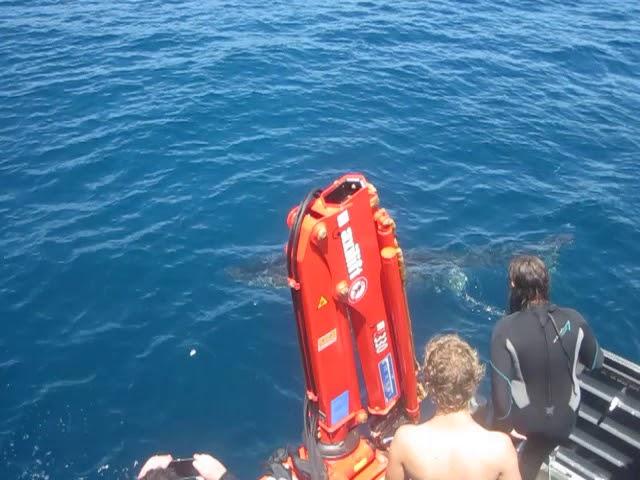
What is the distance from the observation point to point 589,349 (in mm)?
5254

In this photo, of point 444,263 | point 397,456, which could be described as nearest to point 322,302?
point 397,456

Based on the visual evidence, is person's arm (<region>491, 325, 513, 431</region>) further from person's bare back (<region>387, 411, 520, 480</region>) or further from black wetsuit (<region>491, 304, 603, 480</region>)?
person's bare back (<region>387, 411, 520, 480</region>)

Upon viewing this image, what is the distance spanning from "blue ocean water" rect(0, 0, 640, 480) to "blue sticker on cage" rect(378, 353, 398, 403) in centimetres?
310

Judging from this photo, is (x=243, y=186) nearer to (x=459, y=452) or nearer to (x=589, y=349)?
(x=589, y=349)

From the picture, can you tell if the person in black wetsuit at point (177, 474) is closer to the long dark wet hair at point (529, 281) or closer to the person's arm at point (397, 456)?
the person's arm at point (397, 456)

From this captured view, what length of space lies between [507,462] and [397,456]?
0.71 metres

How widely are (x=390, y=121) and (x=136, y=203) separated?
285 inches

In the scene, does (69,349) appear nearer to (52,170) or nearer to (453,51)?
(52,170)

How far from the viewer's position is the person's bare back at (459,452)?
3914 millimetres

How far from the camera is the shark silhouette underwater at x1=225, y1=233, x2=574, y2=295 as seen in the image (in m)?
11.5

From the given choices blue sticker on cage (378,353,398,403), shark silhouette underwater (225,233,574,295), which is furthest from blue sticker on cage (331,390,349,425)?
shark silhouette underwater (225,233,574,295)

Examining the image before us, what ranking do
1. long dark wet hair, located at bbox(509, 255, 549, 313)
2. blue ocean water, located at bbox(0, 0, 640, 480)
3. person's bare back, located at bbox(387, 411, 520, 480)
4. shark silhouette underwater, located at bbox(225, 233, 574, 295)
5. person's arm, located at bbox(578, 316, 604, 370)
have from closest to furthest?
person's bare back, located at bbox(387, 411, 520, 480)
long dark wet hair, located at bbox(509, 255, 549, 313)
person's arm, located at bbox(578, 316, 604, 370)
blue ocean water, located at bbox(0, 0, 640, 480)
shark silhouette underwater, located at bbox(225, 233, 574, 295)

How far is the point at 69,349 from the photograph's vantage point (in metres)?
10.0

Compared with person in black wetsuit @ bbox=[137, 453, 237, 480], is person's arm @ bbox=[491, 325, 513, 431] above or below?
above
